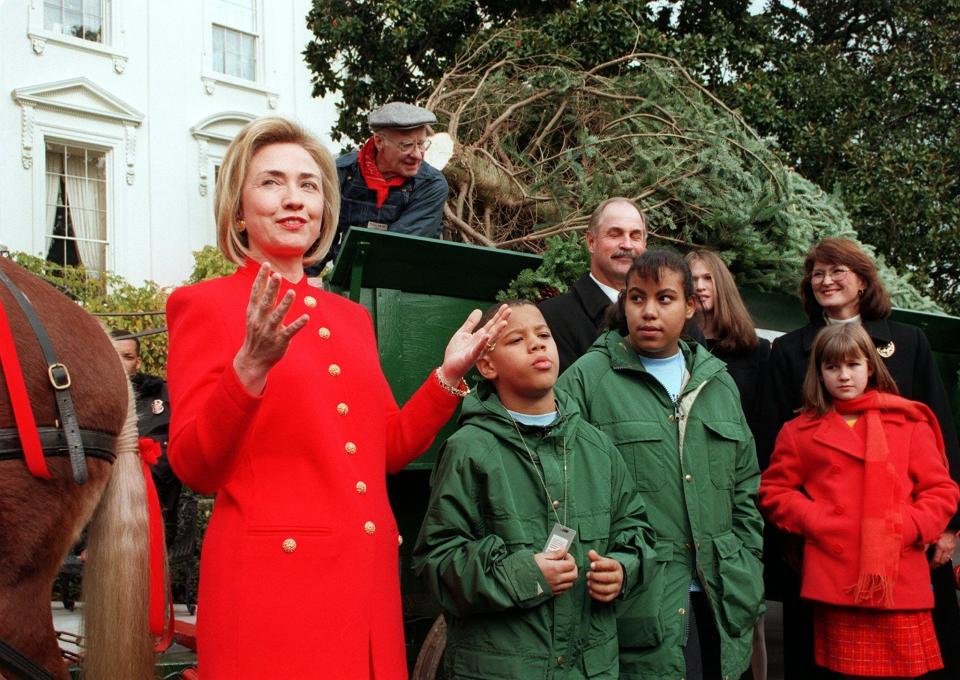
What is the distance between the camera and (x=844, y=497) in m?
3.79

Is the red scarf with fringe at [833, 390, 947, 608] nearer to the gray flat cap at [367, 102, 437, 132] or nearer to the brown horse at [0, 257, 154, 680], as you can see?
the gray flat cap at [367, 102, 437, 132]

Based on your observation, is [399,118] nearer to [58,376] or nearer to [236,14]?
[58,376]

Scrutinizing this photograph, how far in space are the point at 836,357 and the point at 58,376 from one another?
9.45 feet

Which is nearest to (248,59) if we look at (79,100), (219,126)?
(219,126)

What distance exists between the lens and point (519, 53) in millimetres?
6844

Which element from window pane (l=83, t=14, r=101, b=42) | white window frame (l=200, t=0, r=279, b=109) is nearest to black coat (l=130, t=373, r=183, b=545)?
window pane (l=83, t=14, r=101, b=42)

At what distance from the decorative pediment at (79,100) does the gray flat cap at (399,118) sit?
Result: 10.5 meters

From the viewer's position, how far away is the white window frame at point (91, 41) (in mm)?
13773

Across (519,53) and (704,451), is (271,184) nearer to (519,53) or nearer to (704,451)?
(704,451)

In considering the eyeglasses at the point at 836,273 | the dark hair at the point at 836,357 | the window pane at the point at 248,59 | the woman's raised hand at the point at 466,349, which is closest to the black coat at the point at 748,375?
the dark hair at the point at 836,357

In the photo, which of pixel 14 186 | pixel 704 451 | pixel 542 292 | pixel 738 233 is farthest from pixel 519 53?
pixel 14 186

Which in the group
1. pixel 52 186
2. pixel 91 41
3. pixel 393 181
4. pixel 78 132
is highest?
pixel 91 41

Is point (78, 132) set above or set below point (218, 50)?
below

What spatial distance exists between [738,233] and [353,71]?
284 inches
